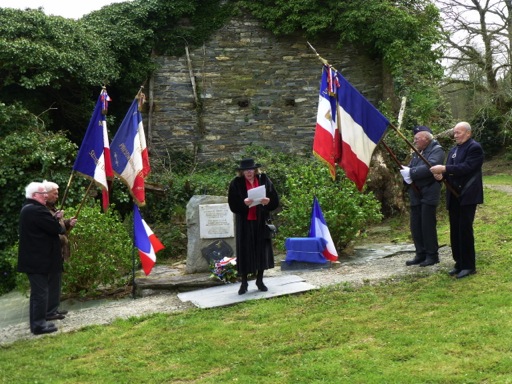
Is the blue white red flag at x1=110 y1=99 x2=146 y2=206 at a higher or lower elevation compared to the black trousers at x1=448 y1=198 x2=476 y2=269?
higher

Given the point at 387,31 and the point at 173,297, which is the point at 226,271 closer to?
the point at 173,297

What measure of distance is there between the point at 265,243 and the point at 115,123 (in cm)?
819

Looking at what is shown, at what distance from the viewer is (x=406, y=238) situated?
9.73m

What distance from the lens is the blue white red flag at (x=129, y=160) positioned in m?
7.04

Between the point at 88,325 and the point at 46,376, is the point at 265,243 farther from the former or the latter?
→ the point at 46,376

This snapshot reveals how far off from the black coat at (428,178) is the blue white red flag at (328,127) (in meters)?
0.98

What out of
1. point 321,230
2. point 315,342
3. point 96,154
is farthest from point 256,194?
point 315,342

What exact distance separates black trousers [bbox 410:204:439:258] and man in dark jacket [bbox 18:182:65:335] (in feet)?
13.7

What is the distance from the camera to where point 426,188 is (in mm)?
7004

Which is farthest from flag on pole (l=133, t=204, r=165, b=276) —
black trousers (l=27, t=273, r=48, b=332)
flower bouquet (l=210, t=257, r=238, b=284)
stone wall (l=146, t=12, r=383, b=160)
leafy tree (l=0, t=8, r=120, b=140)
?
stone wall (l=146, t=12, r=383, b=160)

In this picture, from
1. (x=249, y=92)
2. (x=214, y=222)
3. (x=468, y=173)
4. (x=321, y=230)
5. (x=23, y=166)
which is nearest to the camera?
(x=468, y=173)

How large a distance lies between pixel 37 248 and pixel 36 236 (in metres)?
0.12

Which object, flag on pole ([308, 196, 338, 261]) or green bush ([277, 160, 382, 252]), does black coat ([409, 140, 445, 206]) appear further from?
green bush ([277, 160, 382, 252])

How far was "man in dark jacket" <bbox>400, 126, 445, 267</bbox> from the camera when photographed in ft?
22.7
